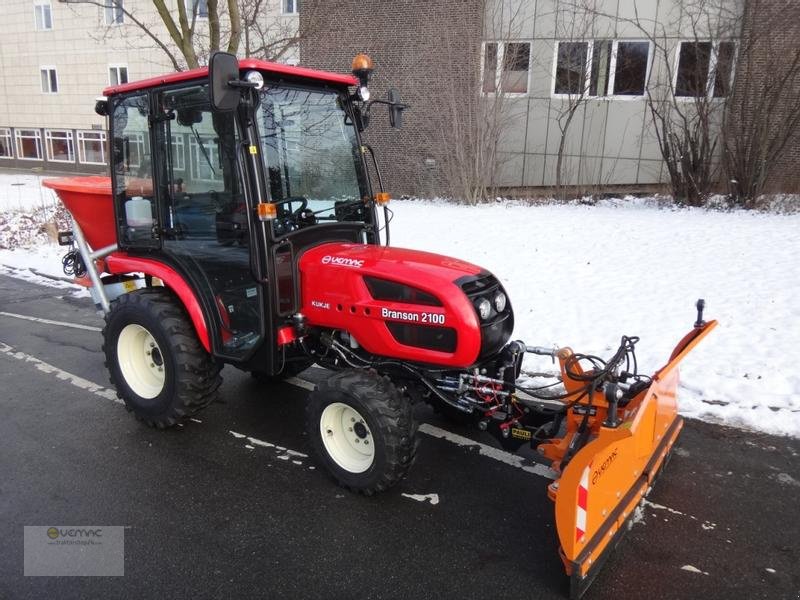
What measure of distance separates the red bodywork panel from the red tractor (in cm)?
1

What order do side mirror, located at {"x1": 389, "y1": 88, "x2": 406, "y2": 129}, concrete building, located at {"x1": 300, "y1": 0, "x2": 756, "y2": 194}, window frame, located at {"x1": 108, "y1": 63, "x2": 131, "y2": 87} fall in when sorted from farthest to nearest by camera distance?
window frame, located at {"x1": 108, "y1": 63, "x2": 131, "y2": 87}, concrete building, located at {"x1": 300, "y1": 0, "x2": 756, "y2": 194}, side mirror, located at {"x1": 389, "y1": 88, "x2": 406, "y2": 129}

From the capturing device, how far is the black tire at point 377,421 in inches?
131

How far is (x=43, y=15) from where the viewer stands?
28.7m

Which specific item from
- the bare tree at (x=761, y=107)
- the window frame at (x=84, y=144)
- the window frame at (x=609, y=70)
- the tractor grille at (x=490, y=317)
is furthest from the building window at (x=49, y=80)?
the tractor grille at (x=490, y=317)

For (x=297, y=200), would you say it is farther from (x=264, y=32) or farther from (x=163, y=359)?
(x=264, y=32)

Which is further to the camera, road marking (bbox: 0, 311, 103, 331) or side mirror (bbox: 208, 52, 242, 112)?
road marking (bbox: 0, 311, 103, 331)

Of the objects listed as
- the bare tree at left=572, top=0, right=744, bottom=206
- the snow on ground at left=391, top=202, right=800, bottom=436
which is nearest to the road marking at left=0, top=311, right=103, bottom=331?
the snow on ground at left=391, top=202, right=800, bottom=436

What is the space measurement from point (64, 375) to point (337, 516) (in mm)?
3449

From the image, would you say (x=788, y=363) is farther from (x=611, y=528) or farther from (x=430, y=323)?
(x=430, y=323)

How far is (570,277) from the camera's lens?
8.27 meters

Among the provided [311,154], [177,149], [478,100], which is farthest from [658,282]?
[478,100]

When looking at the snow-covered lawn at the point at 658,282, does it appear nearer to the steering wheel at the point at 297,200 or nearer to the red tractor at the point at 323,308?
the red tractor at the point at 323,308

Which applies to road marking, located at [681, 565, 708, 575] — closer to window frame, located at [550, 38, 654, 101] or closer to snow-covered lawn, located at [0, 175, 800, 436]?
snow-covered lawn, located at [0, 175, 800, 436]

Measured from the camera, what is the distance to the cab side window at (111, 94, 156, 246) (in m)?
4.29
